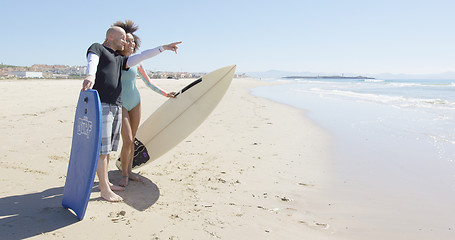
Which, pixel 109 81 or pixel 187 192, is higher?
pixel 109 81

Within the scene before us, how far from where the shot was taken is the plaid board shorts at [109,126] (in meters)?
2.49

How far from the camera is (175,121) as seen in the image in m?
3.80

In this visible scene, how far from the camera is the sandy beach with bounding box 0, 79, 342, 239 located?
7.42 feet

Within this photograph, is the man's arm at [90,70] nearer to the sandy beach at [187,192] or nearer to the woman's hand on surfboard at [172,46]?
the woman's hand on surfboard at [172,46]

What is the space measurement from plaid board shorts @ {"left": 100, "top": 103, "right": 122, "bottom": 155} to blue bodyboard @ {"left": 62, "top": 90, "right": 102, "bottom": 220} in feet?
0.52

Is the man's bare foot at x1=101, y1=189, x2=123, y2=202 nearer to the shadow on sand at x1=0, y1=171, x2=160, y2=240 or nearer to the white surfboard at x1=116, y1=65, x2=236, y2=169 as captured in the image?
the shadow on sand at x1=0, y1=171, x2=160, y2=240

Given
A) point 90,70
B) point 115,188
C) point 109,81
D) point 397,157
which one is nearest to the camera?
point 90,70

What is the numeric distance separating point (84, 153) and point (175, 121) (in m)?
1.54

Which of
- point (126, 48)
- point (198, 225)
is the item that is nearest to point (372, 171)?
point (198, 225)

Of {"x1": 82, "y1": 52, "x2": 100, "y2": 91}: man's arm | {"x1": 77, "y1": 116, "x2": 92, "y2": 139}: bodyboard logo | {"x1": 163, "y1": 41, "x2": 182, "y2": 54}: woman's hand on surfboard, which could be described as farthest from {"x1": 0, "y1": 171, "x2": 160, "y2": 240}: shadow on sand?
A: {"x1": 163, "y1": 41, "x2": 182, "y2": 54}: woman's hand on surfboard

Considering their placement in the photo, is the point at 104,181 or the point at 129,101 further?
the point at 129,101

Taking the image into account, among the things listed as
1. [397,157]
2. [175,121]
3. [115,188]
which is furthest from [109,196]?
[397,157]

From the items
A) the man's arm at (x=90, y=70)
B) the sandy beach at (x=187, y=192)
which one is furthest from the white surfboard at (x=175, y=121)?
the man's arm at (x=90, y=70)

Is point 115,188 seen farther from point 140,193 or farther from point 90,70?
point 90,70
